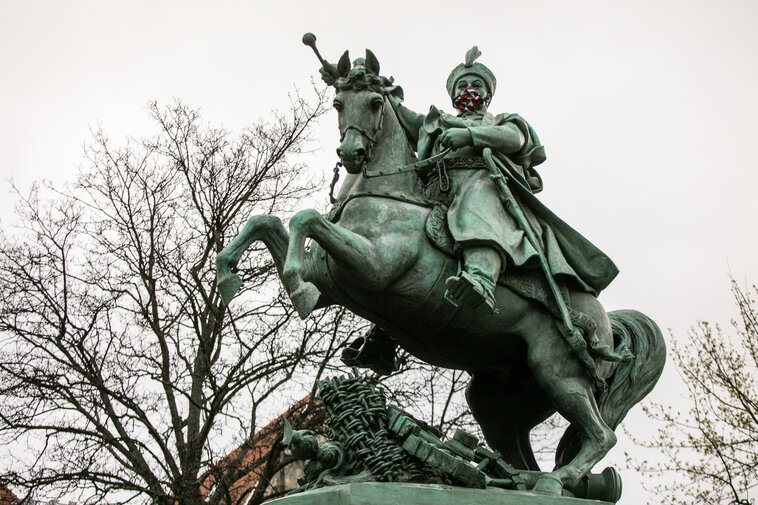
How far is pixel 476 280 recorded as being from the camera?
4.97 m

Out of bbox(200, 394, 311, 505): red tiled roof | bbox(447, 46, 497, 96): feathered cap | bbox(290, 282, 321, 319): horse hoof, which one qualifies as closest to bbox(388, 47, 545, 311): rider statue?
bbox(447, 46, 497, 96): feathered cap

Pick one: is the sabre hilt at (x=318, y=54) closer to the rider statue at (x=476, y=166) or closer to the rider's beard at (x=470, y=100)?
the rider statue at (x=476, y=166)

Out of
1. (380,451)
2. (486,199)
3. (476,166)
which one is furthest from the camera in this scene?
(476,166)

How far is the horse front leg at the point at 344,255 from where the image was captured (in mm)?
4891

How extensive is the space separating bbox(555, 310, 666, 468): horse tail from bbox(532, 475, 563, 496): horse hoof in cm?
58

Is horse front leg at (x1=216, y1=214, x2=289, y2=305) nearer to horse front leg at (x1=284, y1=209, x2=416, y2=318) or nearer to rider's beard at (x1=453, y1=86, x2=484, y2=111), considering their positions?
horse front leg at (x1=284, y1=209, x2=416, y2=318)

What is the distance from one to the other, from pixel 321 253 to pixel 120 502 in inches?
339

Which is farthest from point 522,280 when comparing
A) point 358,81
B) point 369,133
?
point 358,81

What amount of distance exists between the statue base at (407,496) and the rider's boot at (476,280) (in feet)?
3.16

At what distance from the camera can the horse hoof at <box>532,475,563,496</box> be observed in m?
4.94

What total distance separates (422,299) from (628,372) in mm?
1471

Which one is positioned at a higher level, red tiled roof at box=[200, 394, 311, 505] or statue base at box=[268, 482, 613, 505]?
red tiled roof at box=[200, 394, 311, 505]

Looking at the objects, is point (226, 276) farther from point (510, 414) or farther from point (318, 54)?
point (510, 414)

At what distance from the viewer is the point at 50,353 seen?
1373 cm
